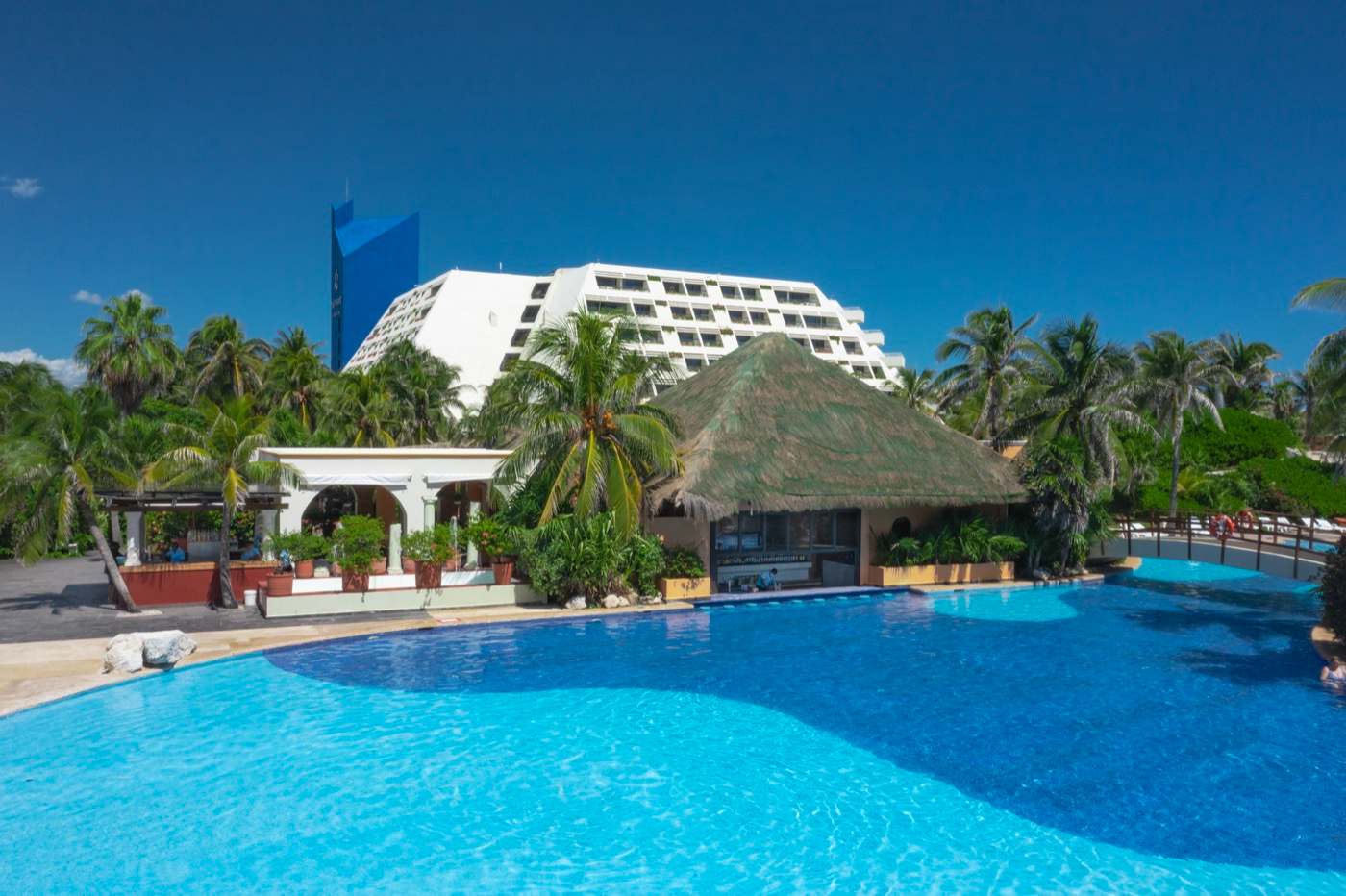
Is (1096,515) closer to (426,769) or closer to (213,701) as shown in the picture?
(426,769)

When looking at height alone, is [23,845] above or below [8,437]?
below

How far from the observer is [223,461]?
17094 millimetres

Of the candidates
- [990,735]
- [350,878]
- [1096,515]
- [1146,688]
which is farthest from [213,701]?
[1096,515]

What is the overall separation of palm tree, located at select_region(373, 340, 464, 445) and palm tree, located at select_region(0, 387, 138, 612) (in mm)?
20112

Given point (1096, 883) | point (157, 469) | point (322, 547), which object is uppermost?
point (157, 469)

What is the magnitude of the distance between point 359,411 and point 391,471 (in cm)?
1468

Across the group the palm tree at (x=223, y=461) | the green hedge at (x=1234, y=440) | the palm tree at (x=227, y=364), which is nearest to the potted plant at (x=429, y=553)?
the palm tree at (x=223, y=461)

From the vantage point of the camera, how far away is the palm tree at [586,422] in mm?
19281

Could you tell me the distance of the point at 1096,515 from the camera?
2420 centimetres

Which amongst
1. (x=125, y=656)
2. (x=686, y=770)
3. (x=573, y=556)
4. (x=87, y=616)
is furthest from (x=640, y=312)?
(x=686, y=770)

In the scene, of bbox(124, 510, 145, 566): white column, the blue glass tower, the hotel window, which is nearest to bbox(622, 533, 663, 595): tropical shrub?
bbox(124, 510, 145, 566): white column

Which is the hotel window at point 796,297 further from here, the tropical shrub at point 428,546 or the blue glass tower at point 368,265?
the tropical shrub at point 428,546

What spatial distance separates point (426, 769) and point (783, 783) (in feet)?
13.7

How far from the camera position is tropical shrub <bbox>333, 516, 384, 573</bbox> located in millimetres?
18156
